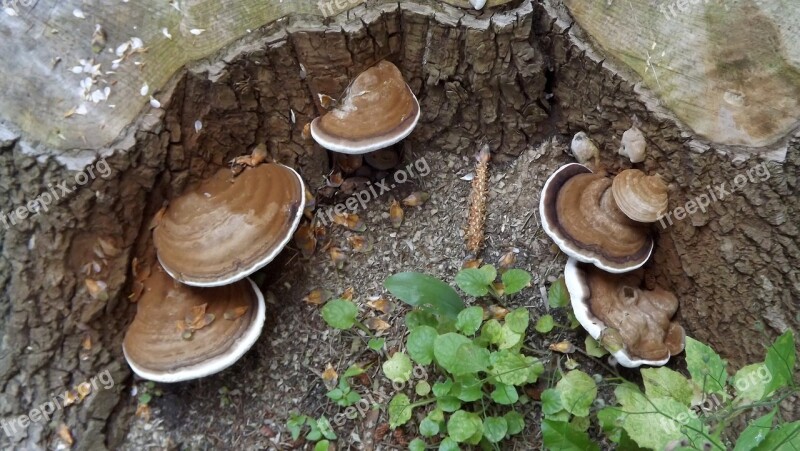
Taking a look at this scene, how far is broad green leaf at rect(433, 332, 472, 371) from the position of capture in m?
2.62

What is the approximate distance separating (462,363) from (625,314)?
917mm

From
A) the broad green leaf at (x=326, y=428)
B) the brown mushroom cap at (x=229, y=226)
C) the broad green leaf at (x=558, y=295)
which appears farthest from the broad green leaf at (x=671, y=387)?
the brown mushroom cap at (x=229, y=226)

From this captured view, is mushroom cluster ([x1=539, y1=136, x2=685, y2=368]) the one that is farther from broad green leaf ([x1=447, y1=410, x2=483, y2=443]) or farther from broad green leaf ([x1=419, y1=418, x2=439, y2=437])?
broad green leaf ([x1=419, y1=418, x2=439, y2=437])

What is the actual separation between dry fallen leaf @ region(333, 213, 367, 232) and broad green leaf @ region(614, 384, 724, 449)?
1746 mm

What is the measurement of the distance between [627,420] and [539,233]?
3.98 feet

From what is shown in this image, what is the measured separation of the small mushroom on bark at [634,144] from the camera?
110 inches

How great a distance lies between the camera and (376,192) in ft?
11.5

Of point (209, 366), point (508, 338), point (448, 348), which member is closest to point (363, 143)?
point (448, 348)

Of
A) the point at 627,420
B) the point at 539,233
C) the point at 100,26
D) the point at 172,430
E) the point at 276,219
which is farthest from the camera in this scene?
the point at 539,233

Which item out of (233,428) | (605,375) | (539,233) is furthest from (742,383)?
(233,428)

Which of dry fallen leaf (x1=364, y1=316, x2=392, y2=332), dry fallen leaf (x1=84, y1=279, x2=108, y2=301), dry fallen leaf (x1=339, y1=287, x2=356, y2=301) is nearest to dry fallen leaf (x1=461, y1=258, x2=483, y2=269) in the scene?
dry fallen leaf (x1=364, y1=316, x2=392, y2=332)

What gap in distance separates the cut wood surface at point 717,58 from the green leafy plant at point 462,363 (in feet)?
3.75

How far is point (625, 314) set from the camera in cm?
288

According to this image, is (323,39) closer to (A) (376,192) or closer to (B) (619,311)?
(A) (376,192)
